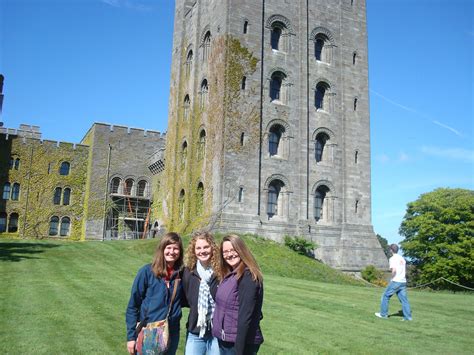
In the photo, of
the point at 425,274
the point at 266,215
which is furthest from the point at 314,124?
the point at 425,274

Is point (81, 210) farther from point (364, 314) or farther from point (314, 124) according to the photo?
point (364, 314)

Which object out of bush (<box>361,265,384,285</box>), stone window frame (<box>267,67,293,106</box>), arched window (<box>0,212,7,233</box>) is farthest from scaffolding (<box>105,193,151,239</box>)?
bush (<box>361,265,384,285</box>)

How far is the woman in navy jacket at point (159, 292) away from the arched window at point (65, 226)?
39887mm

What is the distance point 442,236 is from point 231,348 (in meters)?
38.7

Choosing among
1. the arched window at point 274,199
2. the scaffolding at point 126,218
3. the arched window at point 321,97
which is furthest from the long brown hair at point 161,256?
the scaffolding at point 126,218

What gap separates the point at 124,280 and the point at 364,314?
796cm

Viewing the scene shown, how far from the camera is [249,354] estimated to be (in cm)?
496

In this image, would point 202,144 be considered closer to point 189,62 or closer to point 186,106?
point 186,106

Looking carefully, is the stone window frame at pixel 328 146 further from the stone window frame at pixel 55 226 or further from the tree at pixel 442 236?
the stone window frame at pixel 55 226

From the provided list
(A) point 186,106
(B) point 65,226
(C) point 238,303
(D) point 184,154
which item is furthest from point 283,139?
(C) point 238,303

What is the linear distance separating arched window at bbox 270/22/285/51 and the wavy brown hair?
29.6 metres

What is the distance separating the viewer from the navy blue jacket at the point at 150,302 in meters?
5.30

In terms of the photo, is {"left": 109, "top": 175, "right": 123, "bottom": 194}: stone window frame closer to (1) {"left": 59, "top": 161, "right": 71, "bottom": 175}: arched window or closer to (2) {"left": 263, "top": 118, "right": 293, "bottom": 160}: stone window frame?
(1) {"left": 59, "top": 161, "right": 71, "bottom": 175}: arched window

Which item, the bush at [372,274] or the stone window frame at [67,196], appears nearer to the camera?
the bush at [372,274]
